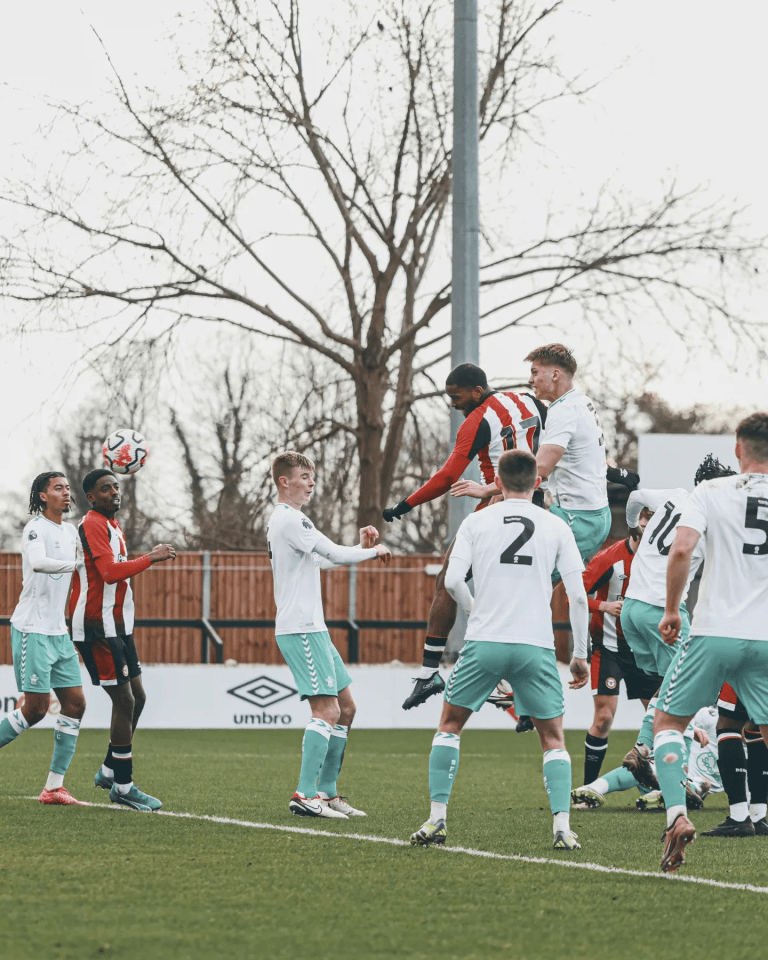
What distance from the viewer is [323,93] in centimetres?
2316

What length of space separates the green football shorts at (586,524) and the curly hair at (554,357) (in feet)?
3.09

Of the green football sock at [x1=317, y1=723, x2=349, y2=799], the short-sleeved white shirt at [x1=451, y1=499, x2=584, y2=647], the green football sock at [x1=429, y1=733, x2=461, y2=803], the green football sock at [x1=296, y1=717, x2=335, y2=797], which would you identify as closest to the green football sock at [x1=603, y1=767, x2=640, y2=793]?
the green football sock at [x1=317, y1=723, x2=349, y2=799]

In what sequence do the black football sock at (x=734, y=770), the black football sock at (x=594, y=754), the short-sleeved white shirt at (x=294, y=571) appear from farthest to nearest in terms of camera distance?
the black football sock at (x=594, y=754) → the short-sleeved white shirt at (x=294, y=571) → the black football sock at (x=734, y=770)

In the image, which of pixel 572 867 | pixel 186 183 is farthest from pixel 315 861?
pixel 186 183

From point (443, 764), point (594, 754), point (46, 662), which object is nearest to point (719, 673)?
point (443, 764)

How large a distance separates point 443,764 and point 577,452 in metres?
2.67

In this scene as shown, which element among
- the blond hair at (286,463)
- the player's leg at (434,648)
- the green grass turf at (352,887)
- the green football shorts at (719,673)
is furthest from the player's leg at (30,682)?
the green football shorts at (719,673)

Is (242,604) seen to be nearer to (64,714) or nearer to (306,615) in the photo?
(64,714)

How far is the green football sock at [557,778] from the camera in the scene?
7.08m

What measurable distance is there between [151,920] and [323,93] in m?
19.7

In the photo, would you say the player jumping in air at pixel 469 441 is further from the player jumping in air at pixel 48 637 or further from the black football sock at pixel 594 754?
the player jumping in air at pixel 48 637

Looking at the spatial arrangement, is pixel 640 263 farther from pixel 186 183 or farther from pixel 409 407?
pixel 186 183

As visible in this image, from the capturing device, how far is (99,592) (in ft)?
29.1

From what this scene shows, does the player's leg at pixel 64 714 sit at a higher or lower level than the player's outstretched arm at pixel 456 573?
lower
